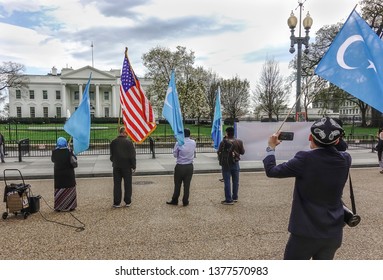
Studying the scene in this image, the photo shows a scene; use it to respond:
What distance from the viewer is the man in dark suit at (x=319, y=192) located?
8.85ft

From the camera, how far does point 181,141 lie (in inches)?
290

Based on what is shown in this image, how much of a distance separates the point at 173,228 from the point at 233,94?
5399 cm

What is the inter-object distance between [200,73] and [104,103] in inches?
1814

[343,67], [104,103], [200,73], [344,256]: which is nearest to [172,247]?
[344,256]

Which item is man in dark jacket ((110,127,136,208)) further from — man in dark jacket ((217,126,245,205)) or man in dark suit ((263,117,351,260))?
man in dark suit ((263,117,351,260))

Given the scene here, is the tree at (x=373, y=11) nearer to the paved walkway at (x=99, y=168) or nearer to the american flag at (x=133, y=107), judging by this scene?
the paved walkway at (x=99, y=168)

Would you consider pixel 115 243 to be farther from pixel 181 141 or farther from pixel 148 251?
pixel 181 141

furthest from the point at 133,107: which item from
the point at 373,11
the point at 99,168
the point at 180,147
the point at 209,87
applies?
the point at 209,87

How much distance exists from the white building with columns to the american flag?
75.0 meters

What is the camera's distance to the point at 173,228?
5.96 m

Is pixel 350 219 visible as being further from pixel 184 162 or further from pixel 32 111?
pixel 32 111

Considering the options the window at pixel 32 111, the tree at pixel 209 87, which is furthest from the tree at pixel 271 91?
the window at pixel 32 111

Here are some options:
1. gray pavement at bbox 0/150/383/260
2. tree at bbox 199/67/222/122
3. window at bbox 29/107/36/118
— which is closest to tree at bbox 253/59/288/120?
tree at bbox 199/67/222/122

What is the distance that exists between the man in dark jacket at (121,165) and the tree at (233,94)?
5026cm
